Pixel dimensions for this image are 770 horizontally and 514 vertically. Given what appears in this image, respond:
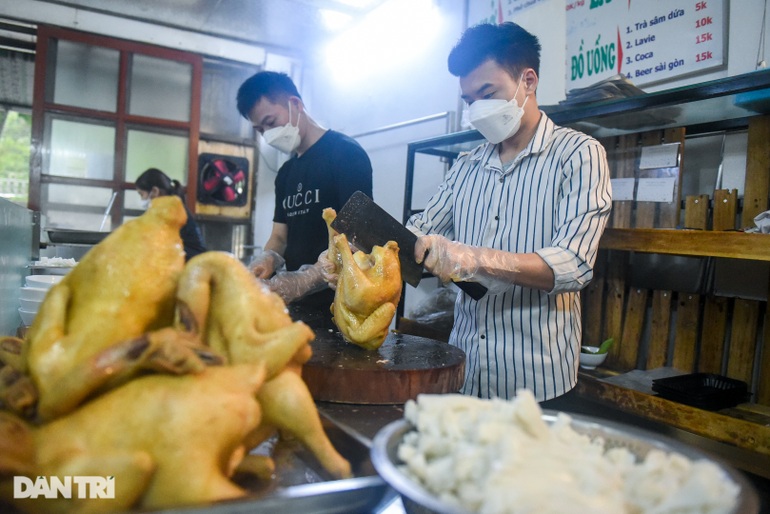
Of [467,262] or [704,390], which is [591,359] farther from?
[467,262]

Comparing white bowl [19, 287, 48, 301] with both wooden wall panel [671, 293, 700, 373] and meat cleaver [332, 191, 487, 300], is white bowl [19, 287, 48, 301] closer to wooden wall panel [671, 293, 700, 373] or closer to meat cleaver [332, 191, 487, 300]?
meat cleaver [332, 191, 487, 300]

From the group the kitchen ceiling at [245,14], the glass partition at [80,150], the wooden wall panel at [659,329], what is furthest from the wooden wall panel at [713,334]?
the glass partition at [80,150]

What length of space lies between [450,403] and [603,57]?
351cm

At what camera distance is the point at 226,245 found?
7.66m

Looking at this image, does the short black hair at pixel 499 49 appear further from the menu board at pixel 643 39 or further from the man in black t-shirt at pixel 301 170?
the menu board at pixel 643 39

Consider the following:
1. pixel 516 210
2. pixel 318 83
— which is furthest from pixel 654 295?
pixel 318 83

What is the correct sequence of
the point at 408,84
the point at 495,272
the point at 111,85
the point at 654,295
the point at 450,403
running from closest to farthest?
the point at 450,403 < the point at 495,272 < the point at 654,295 < the point at 408,84 < the point at 111,85

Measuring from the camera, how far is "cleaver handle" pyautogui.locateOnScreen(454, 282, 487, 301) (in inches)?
88.6

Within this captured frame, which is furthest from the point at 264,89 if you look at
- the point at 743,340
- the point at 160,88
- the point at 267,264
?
the point at 160,88

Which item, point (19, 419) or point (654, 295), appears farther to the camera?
point (654, 295)

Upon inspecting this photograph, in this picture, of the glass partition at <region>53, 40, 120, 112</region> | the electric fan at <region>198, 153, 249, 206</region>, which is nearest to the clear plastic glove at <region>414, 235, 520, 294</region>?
the electric fan at <region>198, 153, 249, 206</region>

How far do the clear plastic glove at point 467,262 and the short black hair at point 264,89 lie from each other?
1.74 meters

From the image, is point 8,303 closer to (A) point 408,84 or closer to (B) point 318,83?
(A) point 408,84

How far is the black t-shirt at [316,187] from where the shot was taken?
306 centimetres
